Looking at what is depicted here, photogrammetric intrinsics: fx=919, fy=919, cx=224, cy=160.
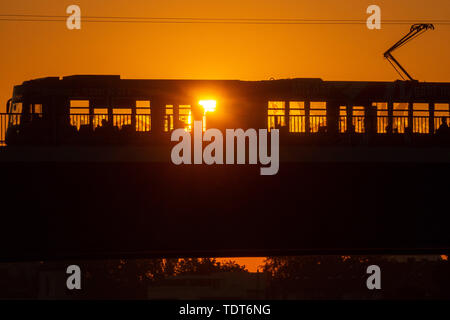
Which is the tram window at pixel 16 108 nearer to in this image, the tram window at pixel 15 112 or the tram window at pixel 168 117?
the tram window at pixel 15 112

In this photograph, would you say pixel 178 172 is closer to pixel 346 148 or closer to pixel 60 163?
pixel 60 163

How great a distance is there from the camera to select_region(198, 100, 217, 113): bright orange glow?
3734cm

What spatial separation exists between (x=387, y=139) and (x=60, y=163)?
13.6m

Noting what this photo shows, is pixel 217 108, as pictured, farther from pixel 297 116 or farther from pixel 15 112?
pixel 15 112

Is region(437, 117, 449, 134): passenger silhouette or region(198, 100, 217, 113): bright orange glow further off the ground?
region(198, 100, 217, 113): bright orange glow

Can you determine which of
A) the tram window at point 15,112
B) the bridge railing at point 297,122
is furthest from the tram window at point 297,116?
the tram window at point 15,112

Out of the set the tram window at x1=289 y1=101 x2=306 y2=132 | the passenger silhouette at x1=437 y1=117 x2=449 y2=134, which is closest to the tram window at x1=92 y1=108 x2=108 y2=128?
the tram window at x1=289 y1=101 x2=306 y2=132

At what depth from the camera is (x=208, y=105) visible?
123 ft

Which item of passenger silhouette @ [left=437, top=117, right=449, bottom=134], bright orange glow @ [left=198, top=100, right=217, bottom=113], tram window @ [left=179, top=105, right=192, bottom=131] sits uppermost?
bright orange glow @ [left=198, top=100, right=217, bottom=113]

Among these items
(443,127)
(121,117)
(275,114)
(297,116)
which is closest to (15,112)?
(121,117)

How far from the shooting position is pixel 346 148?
34594 mm

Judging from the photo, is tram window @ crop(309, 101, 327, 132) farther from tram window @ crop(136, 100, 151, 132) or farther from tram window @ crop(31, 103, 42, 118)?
tram window @ crop(31, 103, 42, 118)

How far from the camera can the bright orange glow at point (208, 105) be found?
123 feet
